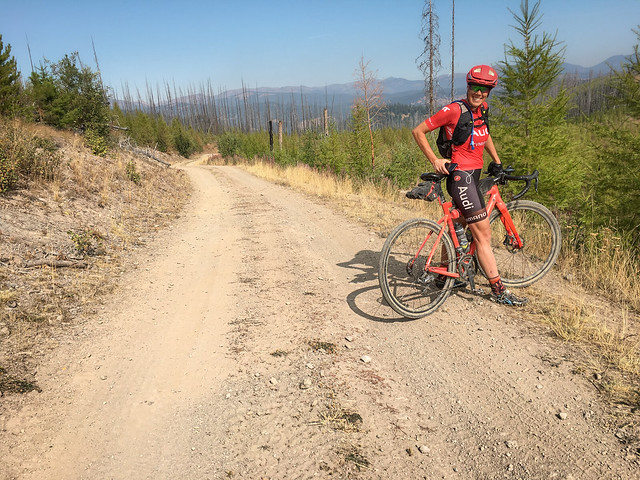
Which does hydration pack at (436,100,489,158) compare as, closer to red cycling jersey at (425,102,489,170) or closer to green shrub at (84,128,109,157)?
red cycling jersey at (425,102,489,170)

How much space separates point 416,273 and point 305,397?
6.64 feet

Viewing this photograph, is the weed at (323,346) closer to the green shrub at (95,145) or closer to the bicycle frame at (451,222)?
the bicycle frame at (451,222)

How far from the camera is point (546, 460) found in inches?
81.0

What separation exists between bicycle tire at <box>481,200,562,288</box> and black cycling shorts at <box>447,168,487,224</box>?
708 millimetres

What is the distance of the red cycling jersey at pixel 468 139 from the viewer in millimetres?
3496

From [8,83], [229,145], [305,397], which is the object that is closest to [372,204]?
[305,397]

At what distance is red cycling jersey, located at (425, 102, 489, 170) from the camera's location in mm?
3496

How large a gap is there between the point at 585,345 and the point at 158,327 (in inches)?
156

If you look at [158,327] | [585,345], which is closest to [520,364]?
[585,345]

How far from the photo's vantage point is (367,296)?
433cm

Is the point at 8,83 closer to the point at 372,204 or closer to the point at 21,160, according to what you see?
the point at 21,160

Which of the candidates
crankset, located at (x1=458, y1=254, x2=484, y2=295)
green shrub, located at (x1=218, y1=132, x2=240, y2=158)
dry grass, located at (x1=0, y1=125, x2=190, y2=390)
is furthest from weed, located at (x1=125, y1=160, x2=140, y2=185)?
green shrub, located at (x1=218, y1=132, x2=240, y2=158)

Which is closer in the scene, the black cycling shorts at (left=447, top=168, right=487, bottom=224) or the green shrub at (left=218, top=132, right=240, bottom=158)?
the black cycling shorts at (left=447, top=168, right=487, bottom=224)

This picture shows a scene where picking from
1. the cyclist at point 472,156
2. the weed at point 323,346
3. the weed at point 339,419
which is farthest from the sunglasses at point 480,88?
the weed at point 339,419
